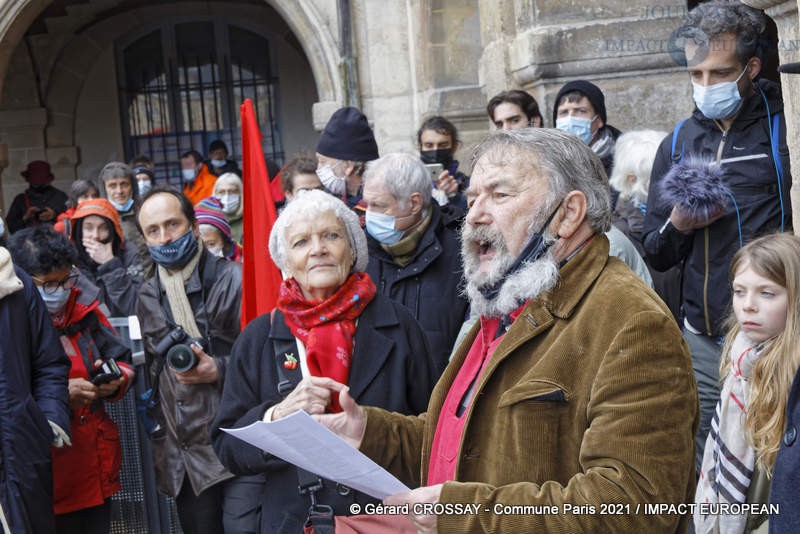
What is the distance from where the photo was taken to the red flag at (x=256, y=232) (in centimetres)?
441

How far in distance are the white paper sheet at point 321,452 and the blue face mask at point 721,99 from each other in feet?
8.09

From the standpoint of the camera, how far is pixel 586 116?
17.3 feet

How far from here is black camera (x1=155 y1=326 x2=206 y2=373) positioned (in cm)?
423

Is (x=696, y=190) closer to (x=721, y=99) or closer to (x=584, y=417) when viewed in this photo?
(x=721, y=99)

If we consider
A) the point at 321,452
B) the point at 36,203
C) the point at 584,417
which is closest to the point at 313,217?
the point at 321,452

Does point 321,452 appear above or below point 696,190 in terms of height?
below

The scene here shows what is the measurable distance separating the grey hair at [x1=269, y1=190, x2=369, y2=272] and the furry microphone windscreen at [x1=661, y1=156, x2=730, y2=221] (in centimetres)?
123

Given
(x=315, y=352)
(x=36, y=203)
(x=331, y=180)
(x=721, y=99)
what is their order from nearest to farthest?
(x=315, y=352), (x=721, y=99), (x=331, y=180), (x=36, y=203)

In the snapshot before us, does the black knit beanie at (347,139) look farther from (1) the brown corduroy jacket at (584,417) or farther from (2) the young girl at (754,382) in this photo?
(1) the brown corduroy jacket at (584,417)

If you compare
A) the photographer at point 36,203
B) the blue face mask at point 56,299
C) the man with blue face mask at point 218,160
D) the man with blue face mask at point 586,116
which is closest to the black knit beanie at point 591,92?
the man with blue face mask at point 586,116

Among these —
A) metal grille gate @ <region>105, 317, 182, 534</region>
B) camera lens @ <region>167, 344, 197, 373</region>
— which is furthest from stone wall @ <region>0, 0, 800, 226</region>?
metal grille gate @ <region>105, 317, 182, 534</region>

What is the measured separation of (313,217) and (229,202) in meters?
4.17

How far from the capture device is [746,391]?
3221 mm

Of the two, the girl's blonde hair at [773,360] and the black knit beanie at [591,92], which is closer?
the girl's blonde hair at [773,360]
